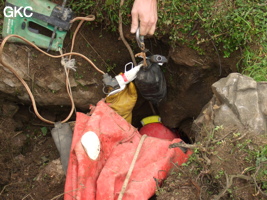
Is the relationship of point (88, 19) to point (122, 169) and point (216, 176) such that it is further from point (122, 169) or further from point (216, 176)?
point (216, 176)

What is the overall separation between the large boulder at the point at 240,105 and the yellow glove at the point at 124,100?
0.83 m

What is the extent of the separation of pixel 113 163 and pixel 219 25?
4.46 ft

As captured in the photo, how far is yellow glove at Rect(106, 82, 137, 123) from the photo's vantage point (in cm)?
255

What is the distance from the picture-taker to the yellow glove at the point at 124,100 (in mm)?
2555

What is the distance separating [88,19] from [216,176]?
169 cm

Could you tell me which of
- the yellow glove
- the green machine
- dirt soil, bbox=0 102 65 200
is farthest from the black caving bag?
dirt soil, bbox=0 102 65 200

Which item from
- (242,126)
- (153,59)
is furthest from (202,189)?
(153,59)

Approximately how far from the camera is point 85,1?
2518 mm

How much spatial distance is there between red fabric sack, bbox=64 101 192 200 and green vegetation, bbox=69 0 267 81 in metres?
0.91

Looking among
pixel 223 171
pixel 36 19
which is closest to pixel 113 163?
pixel 223 171

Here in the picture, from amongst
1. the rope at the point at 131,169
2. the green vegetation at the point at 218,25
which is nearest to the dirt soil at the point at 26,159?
the rope at the point at 131,169

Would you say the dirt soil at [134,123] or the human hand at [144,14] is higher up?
the human hand at [144,14]

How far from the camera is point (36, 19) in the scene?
2.47 m

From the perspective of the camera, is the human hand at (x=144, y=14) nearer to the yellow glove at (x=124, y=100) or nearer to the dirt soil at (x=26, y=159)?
the yellow glove at (x=124, y=100)
